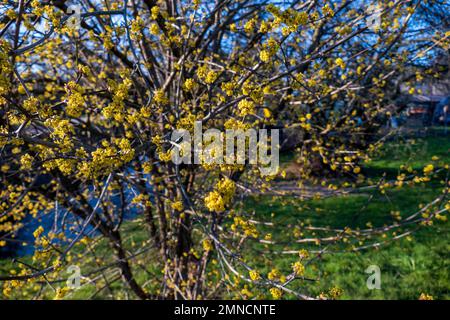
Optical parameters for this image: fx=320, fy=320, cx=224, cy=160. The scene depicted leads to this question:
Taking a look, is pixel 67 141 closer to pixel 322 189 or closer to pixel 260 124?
pixel 260 124

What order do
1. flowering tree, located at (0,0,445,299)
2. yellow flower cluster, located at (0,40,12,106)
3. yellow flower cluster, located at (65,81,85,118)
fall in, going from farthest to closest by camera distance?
flowering tree, located at (0,0,445,299) → yellow flower cluster, located at (65,81,85,118) → yellow flower cluster, located at (0,40,12,106)

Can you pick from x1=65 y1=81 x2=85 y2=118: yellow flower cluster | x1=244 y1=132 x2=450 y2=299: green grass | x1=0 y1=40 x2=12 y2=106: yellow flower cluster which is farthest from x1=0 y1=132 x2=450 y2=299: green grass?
x1=0 y1=40 x2=12 y2=106: yellow flower cluster

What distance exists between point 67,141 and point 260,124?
2.50 metres

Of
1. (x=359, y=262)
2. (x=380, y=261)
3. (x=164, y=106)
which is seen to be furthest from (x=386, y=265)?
(x=164, y=106)

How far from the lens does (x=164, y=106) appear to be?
2994mm

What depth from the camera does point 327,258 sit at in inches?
214

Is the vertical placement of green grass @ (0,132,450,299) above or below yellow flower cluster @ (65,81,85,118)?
below

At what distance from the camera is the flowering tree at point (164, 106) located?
1876 millimetres

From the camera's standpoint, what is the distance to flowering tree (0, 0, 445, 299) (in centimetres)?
188

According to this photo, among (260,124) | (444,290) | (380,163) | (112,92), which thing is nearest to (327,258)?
(444,290)

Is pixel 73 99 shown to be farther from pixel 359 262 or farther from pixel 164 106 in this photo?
pixel 359 262

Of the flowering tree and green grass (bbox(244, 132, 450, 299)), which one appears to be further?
green grass (bbox(244, 132, 450, 299))

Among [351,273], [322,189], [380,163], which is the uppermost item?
[380,163]

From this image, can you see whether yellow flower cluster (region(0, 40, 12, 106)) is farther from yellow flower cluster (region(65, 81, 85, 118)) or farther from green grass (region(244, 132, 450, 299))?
green grass (region(244, 132, 450, 299))
